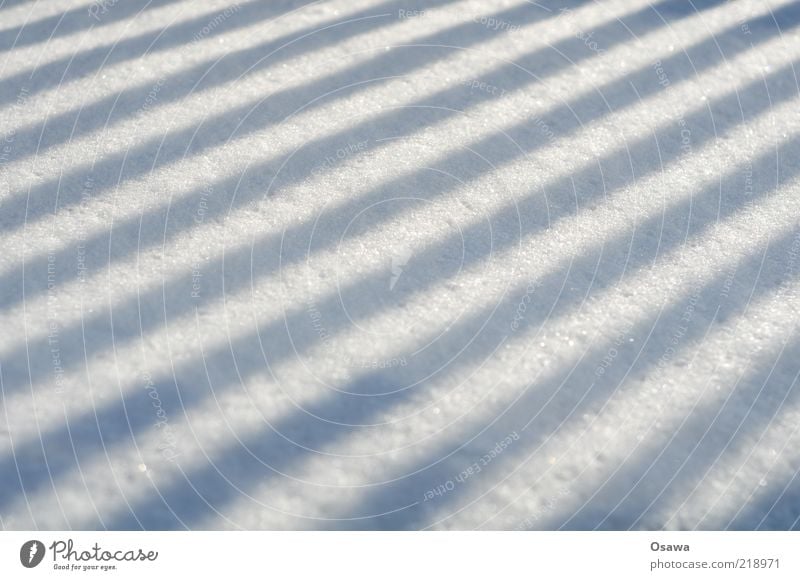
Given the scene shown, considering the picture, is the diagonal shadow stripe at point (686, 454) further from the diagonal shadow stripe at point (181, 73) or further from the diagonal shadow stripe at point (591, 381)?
the diagonal shadow stripe at point (181, 73)

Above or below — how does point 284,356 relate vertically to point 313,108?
below

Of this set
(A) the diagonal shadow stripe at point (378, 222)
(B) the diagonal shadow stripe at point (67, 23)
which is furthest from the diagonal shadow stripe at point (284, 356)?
(B) the diagonal shadow stripe at point (67, 23)

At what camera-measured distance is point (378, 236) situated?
651cm

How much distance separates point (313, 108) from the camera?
6.95 meters

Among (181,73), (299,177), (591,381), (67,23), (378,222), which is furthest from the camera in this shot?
(67,23)

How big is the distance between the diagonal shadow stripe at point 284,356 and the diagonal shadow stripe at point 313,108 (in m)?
1.02

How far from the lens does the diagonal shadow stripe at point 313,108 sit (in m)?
6.64

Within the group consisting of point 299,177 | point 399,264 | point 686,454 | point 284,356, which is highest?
point 299,177

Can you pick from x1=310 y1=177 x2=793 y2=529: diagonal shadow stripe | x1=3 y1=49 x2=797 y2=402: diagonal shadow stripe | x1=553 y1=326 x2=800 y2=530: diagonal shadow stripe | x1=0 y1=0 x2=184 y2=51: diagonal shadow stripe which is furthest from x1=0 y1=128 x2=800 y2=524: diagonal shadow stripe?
x1=0 y1=0 x2=184 y2=51: diagonal shadow stripe

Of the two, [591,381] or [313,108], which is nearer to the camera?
[591,381]
